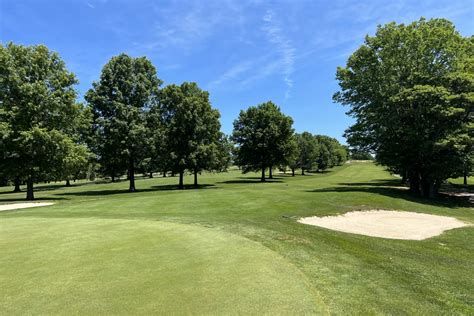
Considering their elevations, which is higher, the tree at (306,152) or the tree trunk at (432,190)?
the tree at (306,152)

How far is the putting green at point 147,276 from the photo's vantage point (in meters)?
5.59

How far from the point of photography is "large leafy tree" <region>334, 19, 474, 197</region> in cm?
3033

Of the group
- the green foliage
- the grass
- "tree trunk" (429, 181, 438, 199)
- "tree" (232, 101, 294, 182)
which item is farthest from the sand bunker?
"tree" (232, 101, 294, 182)

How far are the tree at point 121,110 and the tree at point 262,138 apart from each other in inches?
858

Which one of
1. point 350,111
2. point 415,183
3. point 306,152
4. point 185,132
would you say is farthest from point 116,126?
point 306,152

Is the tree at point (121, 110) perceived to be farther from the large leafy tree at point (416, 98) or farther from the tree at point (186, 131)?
the large leafy tree at point (416, 98)

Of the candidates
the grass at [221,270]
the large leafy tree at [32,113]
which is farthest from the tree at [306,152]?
the grass at [221,270]

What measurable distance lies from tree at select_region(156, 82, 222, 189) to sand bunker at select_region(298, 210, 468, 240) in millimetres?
27493

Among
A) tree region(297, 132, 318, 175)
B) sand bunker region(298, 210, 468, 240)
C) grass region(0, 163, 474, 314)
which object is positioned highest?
tree region(297, 132, 318, 175)

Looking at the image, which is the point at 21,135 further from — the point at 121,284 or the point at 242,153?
the point at 242,153

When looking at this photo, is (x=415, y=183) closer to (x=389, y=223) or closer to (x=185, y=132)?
(x=389, y=223)

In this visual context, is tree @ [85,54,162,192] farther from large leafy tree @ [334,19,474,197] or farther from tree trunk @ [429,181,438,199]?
tree trunk @ [429,181,438,199]

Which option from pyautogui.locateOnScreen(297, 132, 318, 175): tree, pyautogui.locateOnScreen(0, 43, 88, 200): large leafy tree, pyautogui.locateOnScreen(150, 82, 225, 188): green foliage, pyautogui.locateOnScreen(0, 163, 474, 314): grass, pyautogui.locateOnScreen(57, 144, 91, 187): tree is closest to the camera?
pyautogui.locateOnScreen(0, 163, 474, 314): grass

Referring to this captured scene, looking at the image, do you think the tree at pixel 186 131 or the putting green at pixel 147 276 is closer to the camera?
the putting green at pixel 147 276
